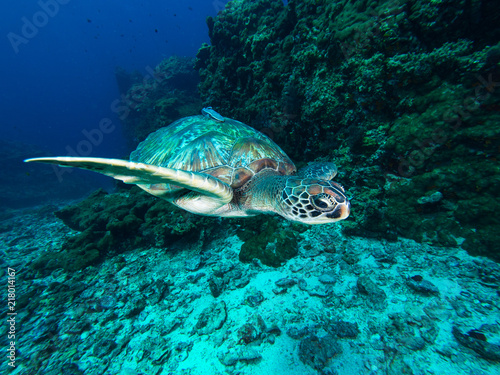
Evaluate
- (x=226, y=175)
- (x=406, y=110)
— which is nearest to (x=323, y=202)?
(x=226, y=175)

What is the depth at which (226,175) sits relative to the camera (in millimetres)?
2559

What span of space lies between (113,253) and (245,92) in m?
5.42

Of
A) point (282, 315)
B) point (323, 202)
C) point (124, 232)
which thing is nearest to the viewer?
point (323, 202)

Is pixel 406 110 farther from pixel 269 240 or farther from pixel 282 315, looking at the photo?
pixel 282 315

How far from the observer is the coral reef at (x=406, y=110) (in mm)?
2135

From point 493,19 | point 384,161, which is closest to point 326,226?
point 384,161

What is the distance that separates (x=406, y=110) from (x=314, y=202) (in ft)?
7.10

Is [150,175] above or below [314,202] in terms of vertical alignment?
above

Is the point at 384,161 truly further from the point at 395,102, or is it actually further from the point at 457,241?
the point at 457,241

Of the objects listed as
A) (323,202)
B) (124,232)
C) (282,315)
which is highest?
(323,202)

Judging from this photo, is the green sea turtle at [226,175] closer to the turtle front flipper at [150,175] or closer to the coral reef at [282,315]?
the turtle front flipper at [150,175]

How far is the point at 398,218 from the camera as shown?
277cm

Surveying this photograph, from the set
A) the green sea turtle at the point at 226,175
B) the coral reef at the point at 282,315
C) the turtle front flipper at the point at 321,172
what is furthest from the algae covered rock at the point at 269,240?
the turtle front flipper at the point at 321,172

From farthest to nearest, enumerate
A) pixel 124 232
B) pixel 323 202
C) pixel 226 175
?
pixel 124 232 → pixel 226 175 → pixel 323 202
